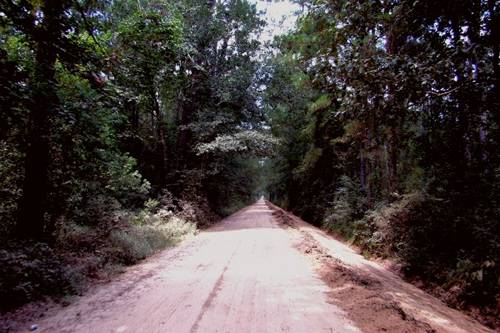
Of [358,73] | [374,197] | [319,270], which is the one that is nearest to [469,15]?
[358,73]

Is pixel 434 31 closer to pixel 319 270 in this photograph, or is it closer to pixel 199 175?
pixel 319 270

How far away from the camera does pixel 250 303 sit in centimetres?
527

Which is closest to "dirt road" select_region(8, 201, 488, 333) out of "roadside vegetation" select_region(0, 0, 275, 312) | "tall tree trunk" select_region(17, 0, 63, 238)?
"roadside vegetation" select_region(0, 0, 275, 312)

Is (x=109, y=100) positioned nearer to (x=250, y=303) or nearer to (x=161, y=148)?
(x=250, y=303)

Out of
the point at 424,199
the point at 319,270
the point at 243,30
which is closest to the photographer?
the point at 319,270

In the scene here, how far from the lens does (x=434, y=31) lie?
7.59m

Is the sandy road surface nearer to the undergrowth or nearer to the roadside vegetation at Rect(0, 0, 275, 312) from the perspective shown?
the undergrowth

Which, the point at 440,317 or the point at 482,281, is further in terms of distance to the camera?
the point at 482,281

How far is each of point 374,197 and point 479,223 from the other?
8137 mm

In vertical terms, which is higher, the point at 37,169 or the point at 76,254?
the point at 37,169

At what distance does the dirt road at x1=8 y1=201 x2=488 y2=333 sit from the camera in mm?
4438

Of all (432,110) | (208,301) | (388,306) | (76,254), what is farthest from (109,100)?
(432,110)

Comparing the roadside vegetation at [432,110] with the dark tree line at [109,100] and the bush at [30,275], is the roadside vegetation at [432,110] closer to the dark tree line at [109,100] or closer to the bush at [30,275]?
the dark tree line at [109,100]

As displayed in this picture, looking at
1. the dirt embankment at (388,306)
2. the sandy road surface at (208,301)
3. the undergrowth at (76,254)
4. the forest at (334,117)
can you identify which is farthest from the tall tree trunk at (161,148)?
the dirt embankment at (388,306)
